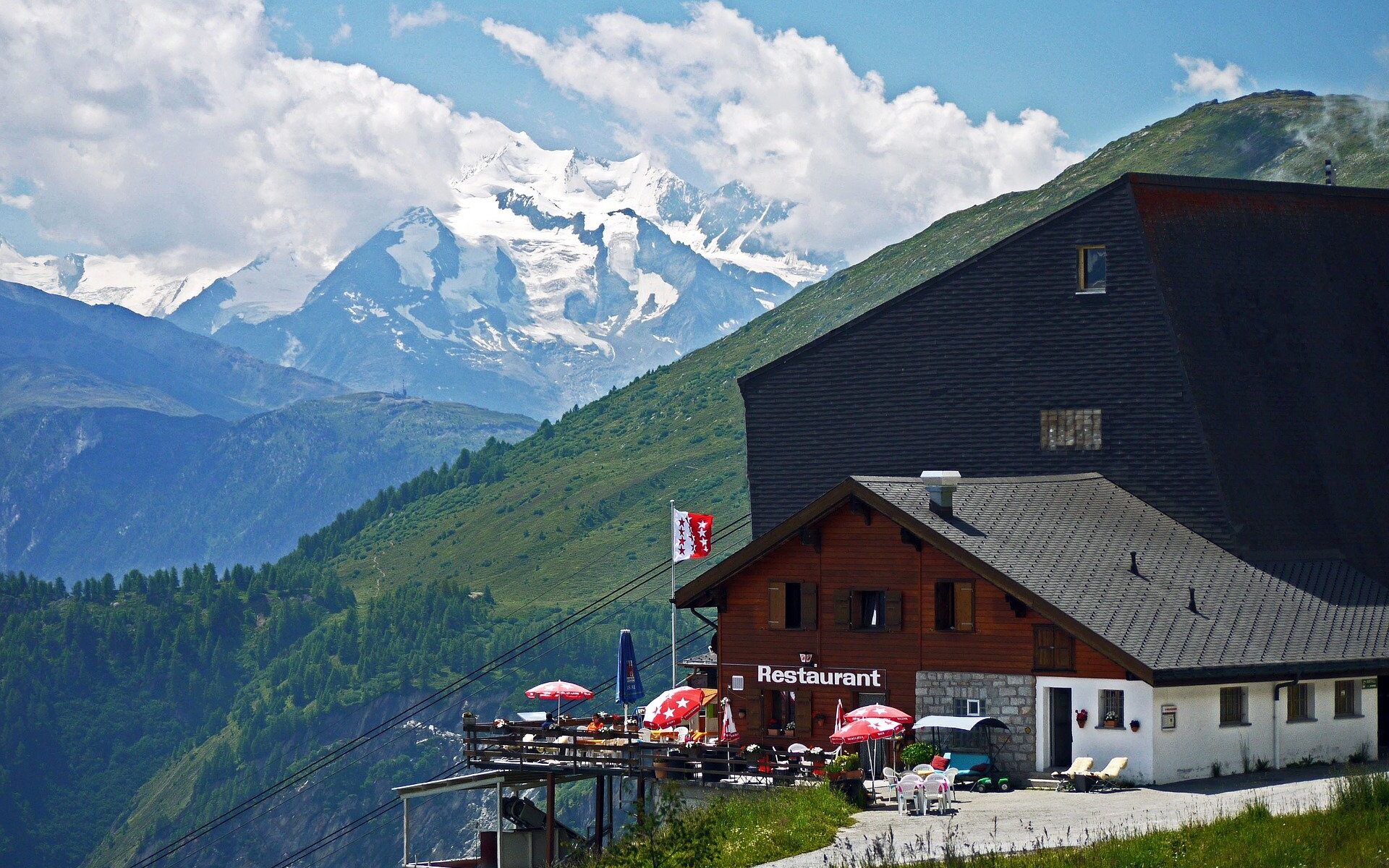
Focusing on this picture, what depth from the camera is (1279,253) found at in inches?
2308

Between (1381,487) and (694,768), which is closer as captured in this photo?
(694,768)

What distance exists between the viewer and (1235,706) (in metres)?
46.3

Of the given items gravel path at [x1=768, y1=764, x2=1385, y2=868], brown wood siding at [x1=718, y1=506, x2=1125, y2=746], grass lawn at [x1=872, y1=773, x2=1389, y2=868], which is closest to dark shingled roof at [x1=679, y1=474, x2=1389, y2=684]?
brown wood siding at [x1=718, y1=506, x2=1125, y2=746]

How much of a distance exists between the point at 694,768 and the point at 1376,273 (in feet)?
92.2

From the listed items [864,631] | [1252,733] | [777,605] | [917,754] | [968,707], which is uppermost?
[777,605]

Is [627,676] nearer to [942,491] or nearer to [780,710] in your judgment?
[780,710]

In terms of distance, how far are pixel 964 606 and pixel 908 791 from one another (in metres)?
8.95

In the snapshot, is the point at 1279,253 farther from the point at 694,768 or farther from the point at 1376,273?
the point at 694,768

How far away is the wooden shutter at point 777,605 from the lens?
5169 cm

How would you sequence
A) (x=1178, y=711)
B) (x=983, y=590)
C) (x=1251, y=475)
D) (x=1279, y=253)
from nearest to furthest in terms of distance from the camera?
(x=1178, y=711), (x=983, y=590), (x=1251, y=475), (x=1279, y=253)

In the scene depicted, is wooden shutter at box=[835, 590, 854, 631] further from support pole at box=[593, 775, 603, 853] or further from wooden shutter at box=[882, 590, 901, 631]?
support pole at box=[593, 775, 603, 853]

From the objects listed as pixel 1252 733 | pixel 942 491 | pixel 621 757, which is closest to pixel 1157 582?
pixel 1252 733

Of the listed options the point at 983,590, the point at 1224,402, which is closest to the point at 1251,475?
the point at 1224,402

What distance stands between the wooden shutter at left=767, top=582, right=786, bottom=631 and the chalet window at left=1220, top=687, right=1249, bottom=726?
11617 mm
